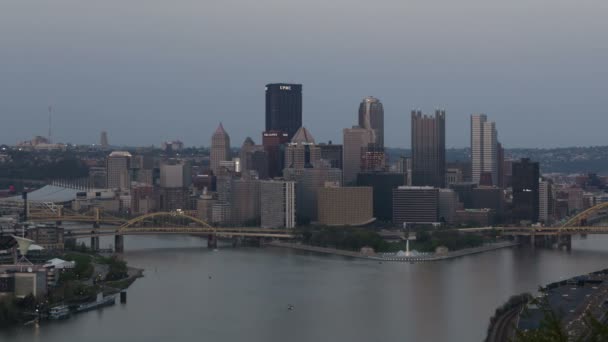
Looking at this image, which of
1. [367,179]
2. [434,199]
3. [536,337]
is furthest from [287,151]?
[536,337]

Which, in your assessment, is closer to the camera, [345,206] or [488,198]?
[345,206]

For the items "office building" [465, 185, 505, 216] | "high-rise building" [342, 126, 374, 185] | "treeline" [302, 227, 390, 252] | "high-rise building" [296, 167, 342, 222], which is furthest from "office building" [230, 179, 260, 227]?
"high-rise building" [342, 126, 374, 185]

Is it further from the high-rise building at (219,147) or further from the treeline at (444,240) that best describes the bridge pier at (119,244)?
the high-rise building at (219,147)

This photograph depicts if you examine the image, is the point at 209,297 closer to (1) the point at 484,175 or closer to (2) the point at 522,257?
(2) the point at 522,257

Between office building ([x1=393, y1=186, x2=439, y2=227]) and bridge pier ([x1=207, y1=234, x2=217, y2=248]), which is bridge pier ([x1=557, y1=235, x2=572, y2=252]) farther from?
bridge pier ([x1=207, y1=234, x2=217, y2=248])

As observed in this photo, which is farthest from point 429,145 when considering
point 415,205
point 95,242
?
point 95,242

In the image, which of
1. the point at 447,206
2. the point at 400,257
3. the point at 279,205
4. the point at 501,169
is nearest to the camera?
the point at 400,257

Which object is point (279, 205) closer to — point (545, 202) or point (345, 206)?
point (345, 206)
